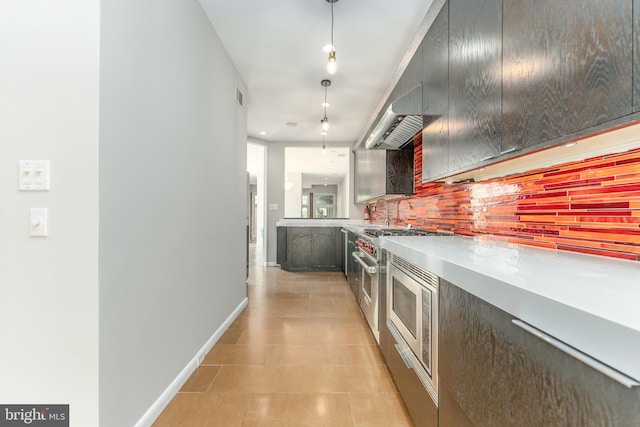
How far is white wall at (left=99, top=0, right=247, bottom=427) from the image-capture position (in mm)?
1280

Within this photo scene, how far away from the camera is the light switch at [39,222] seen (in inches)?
47.7

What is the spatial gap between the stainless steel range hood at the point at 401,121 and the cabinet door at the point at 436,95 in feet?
0.23

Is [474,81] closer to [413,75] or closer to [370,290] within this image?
[413,75]

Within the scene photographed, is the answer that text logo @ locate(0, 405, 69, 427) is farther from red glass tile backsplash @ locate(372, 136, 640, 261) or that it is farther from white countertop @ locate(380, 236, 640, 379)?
red glass tile backsplash @ locate(372, 136, 640, 261)

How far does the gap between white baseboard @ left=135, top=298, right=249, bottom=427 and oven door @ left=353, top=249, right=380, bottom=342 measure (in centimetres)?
134

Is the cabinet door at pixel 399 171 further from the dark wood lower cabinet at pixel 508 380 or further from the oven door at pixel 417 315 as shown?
the dark wood lower cabinet at pixel 508 380

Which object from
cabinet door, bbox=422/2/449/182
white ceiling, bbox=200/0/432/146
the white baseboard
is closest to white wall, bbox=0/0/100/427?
the white baseboard

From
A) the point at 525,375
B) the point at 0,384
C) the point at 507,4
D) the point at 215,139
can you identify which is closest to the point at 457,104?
the point at 507,4

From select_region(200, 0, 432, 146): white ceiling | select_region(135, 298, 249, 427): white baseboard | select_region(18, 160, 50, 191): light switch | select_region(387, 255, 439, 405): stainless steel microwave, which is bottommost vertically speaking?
select_region(135, 298, 249, 427): white baseboard

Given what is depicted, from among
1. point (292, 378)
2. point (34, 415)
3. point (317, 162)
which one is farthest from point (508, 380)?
point (317, 162)

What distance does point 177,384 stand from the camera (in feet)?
6.05

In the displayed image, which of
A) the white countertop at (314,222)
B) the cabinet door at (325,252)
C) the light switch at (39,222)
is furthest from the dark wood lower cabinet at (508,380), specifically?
the white countertop at (314,222)

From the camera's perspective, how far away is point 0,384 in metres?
1.22

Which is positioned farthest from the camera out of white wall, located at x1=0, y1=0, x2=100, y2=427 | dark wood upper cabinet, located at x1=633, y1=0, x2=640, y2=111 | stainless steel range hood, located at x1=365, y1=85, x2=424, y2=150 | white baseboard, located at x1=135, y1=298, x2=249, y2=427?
stainless steel range hood, located at x1=365, y1=85, x2=424, y2=150
